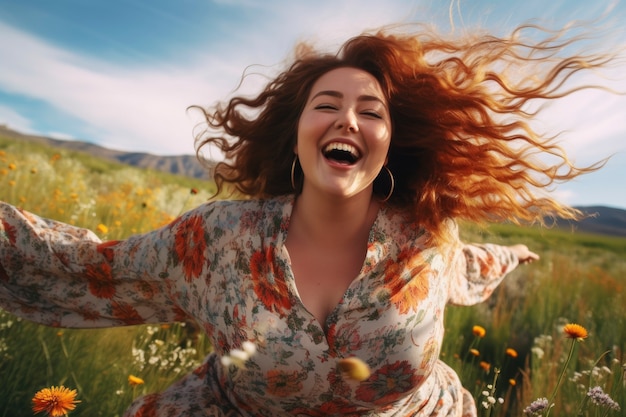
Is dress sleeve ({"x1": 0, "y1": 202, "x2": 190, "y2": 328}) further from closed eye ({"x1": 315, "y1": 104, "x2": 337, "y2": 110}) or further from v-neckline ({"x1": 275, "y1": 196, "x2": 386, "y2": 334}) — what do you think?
closed eye ({"x1": 315, "y1": 104, "x2": 337, "y2": 110})

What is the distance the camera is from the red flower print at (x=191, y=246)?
1.89 metres

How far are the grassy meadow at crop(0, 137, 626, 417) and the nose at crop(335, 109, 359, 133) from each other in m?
0.84

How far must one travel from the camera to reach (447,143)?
7.29ft

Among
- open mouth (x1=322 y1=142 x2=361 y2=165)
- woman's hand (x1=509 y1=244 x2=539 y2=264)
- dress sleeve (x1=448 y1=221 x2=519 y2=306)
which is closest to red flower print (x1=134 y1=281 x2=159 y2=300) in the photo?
open mouth (x1=322 y1=142 x2=361 y2=165)

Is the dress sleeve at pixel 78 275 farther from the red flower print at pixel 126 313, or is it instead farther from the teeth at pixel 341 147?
the teeth at pixel 341 147

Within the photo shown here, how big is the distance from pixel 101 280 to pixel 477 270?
5.62 ft

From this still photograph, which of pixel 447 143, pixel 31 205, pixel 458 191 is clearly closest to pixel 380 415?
pixel 458 191

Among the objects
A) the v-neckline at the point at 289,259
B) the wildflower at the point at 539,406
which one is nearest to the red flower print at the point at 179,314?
the v-neckline at the point at 289,259

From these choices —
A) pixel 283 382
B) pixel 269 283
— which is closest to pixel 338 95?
pixel 269 283

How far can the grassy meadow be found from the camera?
220cm

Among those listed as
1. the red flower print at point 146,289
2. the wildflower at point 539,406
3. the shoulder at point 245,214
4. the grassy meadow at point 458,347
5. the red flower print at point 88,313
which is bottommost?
the grassy meadow at point 458,347

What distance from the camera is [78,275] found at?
79.0 inches

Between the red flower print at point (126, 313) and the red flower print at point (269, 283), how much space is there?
2.07 feet

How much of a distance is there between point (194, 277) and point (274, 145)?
0.78 metres
